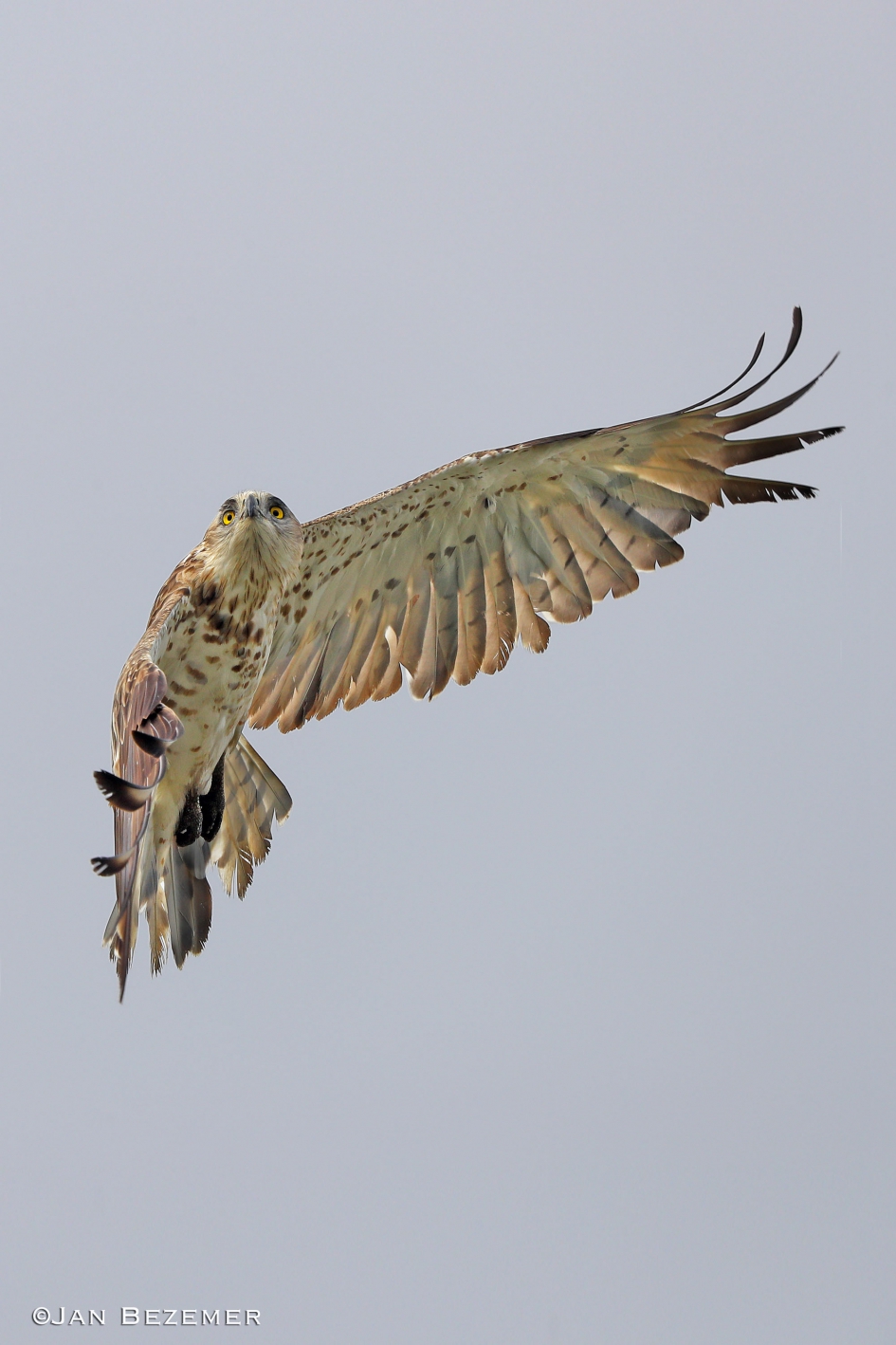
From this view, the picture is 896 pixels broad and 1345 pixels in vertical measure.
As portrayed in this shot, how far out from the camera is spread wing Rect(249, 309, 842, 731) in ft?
29.4

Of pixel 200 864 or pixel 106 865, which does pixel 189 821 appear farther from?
pixel 106 865

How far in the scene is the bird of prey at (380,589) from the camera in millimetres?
8359

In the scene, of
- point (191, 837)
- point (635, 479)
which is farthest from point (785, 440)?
point (191, 837)

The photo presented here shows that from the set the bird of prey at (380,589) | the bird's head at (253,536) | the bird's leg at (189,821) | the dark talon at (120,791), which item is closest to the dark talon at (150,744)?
the dark talon at (120,791)

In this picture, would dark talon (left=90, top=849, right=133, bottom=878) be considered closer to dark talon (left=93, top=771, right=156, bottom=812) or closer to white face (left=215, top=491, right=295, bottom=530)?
dark talon (left=93, top=771, right=156, bottom=812)

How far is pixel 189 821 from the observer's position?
874cm

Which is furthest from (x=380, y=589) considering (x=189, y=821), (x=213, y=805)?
(x=189, y=821)

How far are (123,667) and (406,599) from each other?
2.58 metres

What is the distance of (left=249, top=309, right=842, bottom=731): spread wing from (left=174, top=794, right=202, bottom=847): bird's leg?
1013 millimetres

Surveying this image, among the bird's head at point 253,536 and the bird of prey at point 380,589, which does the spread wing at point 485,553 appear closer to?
the bird of prey at point 380,589

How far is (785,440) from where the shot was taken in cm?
838

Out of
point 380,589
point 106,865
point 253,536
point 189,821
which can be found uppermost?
Result: point 380,589

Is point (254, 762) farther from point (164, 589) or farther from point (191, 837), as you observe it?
point (164, 589)

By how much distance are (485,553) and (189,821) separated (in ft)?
Result: 7.97
